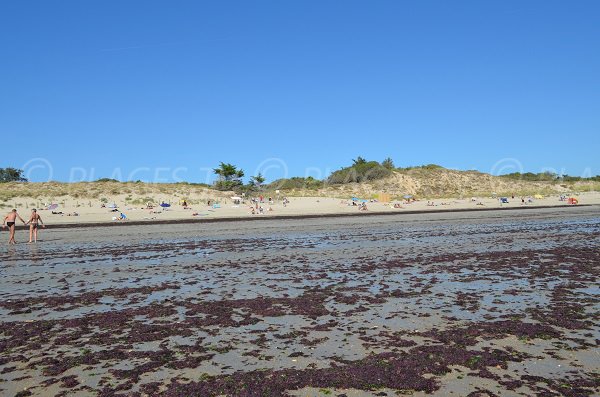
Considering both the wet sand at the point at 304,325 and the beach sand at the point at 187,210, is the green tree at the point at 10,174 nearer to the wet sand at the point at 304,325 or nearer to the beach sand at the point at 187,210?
the beach sand at the point at 187,210

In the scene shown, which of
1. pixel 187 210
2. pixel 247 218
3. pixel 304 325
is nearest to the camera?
pixel 304 325

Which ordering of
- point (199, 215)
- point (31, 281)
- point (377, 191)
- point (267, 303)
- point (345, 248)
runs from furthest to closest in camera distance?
point (377, 191)
point (199, 215)
point (345, 248)
point (31, 281)
point (267, 303)

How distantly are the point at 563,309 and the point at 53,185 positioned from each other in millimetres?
62394

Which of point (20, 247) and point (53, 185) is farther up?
point (53, 185)

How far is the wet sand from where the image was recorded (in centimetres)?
627

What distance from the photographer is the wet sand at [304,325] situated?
20.6 ft

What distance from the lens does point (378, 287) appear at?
1245 centimetres

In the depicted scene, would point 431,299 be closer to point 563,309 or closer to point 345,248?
point 563,309

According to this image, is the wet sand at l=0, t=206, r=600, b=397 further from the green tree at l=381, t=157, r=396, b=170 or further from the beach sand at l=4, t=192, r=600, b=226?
the green tree at l=381, t=157, r=396, b=170

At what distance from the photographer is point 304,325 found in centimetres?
896

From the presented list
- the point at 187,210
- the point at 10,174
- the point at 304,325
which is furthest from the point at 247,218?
the point at 10,174

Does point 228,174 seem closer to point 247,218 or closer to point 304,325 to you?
point 247,218

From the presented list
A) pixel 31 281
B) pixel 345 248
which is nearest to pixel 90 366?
pixel 31 281

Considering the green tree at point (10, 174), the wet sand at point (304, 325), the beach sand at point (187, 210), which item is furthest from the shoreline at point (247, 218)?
the green tree at point (10, 174)
